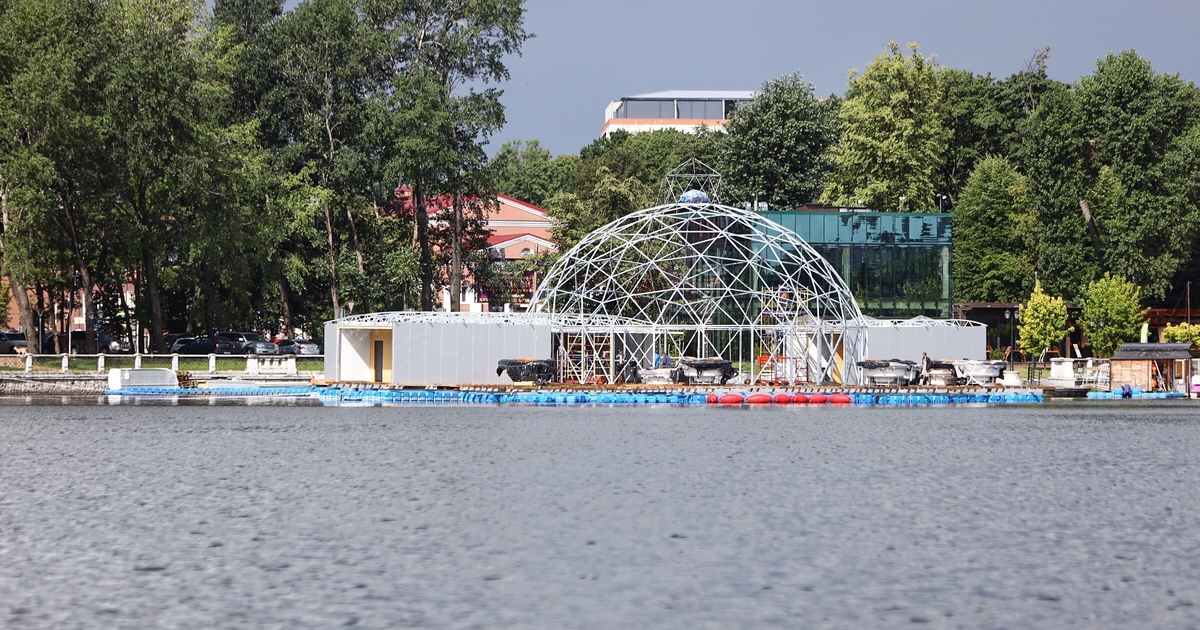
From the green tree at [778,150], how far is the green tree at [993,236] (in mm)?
9952

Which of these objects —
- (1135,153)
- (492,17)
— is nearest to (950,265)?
(1135,153)

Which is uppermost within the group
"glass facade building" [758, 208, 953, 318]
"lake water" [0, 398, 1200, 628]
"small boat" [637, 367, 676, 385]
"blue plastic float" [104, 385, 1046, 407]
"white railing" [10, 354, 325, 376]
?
"glass facade building" [758, 208, 953, 318]

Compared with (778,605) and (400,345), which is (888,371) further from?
(778,605)

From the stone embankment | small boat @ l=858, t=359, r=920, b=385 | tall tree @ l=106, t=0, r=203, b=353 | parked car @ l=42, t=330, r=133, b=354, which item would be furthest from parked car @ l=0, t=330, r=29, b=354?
small boat @ l=858, t=359, r=920, b=385

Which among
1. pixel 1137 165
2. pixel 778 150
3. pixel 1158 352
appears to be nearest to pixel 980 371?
→ pixel 1158 352

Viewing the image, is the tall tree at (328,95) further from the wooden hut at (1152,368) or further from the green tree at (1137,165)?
the green tree at (1137,165)

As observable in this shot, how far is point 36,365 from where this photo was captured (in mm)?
65500

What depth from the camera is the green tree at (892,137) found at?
86000mm

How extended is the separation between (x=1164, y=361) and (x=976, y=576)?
5050 cm

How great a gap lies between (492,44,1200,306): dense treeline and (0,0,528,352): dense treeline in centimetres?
648

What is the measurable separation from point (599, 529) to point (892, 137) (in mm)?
68343

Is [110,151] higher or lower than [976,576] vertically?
higher

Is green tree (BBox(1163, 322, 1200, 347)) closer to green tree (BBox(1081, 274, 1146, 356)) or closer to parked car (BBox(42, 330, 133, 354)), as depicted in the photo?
green tree (BBox(1081, 274, 1146, 356))

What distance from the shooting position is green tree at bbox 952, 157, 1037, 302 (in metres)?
88.1
